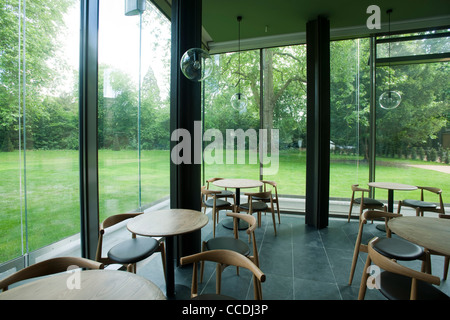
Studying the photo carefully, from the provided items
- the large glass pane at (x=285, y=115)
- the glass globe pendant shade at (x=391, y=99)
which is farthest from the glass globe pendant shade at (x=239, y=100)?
the glass globe pendant shade at (x=391, y=99)

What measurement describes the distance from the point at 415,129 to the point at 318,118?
6.14ft

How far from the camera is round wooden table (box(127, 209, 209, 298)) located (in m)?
1.75

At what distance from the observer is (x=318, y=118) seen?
382 cm

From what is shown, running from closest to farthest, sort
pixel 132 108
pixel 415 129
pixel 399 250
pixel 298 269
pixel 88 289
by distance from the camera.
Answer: pixel 88 289
pixel 399 250
pixel 298 269
pixel 132 108
pixel 415 129

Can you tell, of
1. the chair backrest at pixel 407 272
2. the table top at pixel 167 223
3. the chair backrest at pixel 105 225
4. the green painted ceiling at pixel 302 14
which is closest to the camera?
the chair backrest at pixel 407 272

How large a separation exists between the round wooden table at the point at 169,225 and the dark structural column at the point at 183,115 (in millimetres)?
418

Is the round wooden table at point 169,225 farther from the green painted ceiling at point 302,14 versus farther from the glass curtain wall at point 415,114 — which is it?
the glass curtain wall at point 415,114

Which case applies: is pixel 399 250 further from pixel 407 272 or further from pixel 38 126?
pixel 38 126

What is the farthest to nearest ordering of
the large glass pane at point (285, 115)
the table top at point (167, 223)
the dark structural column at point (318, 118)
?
the large glass pane at point (285, 115)
the dark structural column at point (318, 118)
the table top at point (167, 223)

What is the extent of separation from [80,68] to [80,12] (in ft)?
1.53

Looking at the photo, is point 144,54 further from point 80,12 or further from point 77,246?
point 77,246

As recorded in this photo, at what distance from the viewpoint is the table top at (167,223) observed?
5.66 ft

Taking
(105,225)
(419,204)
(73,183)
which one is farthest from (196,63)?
(419,204)

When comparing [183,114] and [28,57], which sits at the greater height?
[28,57]
